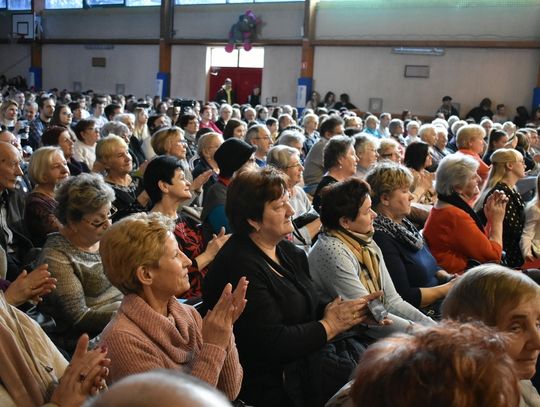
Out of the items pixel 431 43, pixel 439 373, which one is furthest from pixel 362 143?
pixel 431 43

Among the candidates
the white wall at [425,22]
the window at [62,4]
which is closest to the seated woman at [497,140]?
the white wall at [425,22]

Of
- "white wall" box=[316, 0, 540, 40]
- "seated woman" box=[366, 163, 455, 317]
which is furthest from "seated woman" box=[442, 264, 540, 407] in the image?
"white wall" box=[316, 0, 540, 40]

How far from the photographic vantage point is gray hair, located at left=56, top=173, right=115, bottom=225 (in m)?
2.59

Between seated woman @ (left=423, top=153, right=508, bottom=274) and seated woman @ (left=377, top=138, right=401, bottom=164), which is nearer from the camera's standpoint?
seated woman @ (left=423, top=153, right=508, bottom=274)

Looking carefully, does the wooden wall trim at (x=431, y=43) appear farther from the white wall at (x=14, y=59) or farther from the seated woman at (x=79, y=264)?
the seated woman at (x=79, y=264)

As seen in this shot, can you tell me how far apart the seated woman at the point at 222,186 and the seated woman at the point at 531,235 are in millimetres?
1850

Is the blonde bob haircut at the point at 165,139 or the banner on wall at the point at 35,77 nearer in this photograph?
the blonde bob haircut at the point at 165,139

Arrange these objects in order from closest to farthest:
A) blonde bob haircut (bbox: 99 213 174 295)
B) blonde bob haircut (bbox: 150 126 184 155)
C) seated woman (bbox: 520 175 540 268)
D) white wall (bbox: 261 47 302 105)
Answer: blonde bob haircut (bbox: 99 213 174 295), seated woman (bbox: 520 175 540 268), blonde bob haircut (bbox: 150 126 184 155), white wall (bbox: 261 47 302 105)

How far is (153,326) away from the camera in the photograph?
186 centimetres

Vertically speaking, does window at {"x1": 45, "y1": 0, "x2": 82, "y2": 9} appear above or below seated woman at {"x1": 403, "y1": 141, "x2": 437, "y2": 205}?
above

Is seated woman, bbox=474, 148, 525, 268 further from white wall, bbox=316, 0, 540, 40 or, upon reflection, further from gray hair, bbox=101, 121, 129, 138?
white wall, bbox=316, 0, 540, 40

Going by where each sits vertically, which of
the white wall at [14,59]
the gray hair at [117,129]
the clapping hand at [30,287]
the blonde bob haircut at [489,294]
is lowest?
the clapping hand at [30,287]

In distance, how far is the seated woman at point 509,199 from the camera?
13.3ft

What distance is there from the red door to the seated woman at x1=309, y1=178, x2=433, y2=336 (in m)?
15.6
